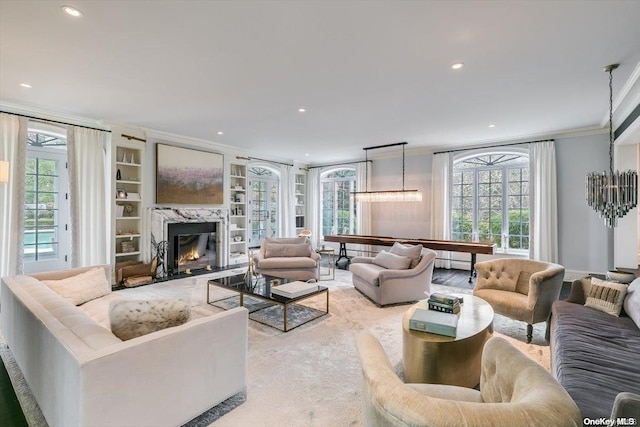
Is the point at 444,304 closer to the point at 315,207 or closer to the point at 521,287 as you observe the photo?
the point at 521,287

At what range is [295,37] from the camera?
253 cm

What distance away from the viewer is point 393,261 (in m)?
4.59

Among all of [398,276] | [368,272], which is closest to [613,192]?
[398,276]

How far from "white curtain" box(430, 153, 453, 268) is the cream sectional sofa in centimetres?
580

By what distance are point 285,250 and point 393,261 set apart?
2.06 metres

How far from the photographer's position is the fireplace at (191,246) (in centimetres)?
612

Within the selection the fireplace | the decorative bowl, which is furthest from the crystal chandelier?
the fireplace

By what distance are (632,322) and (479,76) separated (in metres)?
2.59

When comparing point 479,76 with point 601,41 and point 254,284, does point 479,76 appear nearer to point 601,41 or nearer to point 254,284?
point 601,41

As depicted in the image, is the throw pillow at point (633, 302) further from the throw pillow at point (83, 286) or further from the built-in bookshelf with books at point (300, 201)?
the built-in bookshelf with books at point (300, 201)

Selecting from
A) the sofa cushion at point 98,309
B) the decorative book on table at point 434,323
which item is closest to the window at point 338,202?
the decorative book on table at point 434,323

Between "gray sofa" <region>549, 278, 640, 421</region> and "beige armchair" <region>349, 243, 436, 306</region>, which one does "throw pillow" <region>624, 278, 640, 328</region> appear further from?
"beige armchair" <region>349, 243, 436, 306</region>

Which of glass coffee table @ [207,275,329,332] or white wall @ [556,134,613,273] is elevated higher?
white wall @ [556,134,613,273]

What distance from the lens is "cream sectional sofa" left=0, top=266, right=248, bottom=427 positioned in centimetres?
148
